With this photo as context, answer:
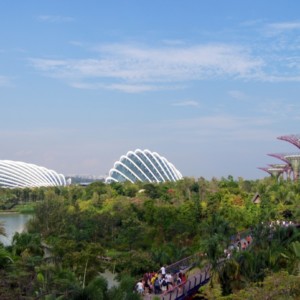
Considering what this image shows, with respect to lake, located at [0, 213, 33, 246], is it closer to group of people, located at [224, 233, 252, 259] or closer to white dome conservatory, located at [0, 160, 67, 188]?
group of people, located at [224, 233, 252, 259]

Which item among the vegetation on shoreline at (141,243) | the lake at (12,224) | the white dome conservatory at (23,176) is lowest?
the lake at (12,224)

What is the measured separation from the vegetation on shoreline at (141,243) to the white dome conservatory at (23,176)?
4751cm

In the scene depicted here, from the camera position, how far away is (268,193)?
1556 inches

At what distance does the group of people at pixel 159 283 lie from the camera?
1524 centimetres

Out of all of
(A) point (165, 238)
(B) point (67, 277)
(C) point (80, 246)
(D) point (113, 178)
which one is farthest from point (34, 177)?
(B) point (67, 277)

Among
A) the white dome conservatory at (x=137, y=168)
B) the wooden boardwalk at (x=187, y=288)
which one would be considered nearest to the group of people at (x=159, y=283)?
the wooden boardwalk at (x=187, y=288)

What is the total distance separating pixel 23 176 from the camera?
99.2 meters

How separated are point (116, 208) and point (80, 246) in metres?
17.3

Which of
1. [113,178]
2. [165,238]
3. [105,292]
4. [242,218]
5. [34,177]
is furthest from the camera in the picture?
[34,177]

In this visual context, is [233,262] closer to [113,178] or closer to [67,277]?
[67,277]

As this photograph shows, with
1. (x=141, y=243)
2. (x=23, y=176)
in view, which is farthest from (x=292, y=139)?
(x=23, y=176)

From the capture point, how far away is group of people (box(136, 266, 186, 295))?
15.2 metres

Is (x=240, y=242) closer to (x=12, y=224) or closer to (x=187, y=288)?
(x=187, y=288)

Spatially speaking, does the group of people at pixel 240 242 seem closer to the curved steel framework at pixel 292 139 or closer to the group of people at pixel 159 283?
the group of people at pixel 159 283
